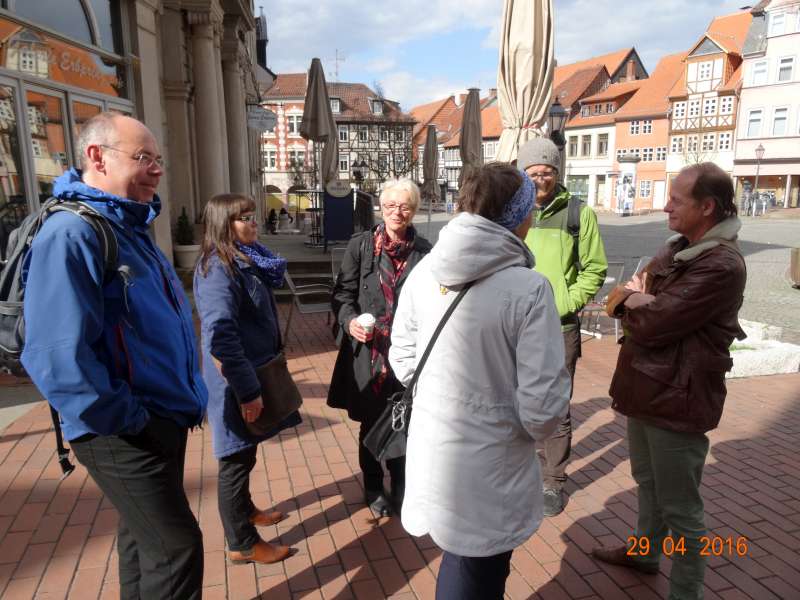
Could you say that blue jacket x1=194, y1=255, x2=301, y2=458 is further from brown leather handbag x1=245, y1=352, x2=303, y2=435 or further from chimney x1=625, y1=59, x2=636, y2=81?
chimney x1=625, y1=59, x2=636, y2=81

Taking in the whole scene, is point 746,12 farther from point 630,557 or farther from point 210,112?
point 630,557

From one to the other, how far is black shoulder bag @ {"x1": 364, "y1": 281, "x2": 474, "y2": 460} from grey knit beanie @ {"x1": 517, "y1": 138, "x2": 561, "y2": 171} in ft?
5.57

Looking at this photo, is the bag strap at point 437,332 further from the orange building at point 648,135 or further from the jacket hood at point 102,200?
the orange building at point 648,135

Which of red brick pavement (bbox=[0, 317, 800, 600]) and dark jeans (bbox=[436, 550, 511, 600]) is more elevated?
dark jeans (bbox=[436, 550, 511, 600])

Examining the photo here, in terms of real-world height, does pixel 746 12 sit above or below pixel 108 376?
above

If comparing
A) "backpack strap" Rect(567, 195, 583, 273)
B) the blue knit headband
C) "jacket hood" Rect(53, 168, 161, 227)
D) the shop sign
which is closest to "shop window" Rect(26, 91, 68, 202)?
"jacket hood" Rect(53, 168, 161, 227)

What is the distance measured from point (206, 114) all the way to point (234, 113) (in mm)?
3537


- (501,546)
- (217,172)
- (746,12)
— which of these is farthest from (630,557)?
(746,12)

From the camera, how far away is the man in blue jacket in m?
1.62

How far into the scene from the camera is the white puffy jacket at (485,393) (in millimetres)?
1730

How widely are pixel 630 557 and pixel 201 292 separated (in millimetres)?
2434

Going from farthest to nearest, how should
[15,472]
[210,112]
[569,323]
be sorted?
[210,112] → [15,472] → [569,323]

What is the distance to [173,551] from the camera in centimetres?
→ 188

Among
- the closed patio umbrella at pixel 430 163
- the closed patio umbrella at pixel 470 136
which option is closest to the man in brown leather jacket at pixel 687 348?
the closed patio umbrella at pixel 470 136
